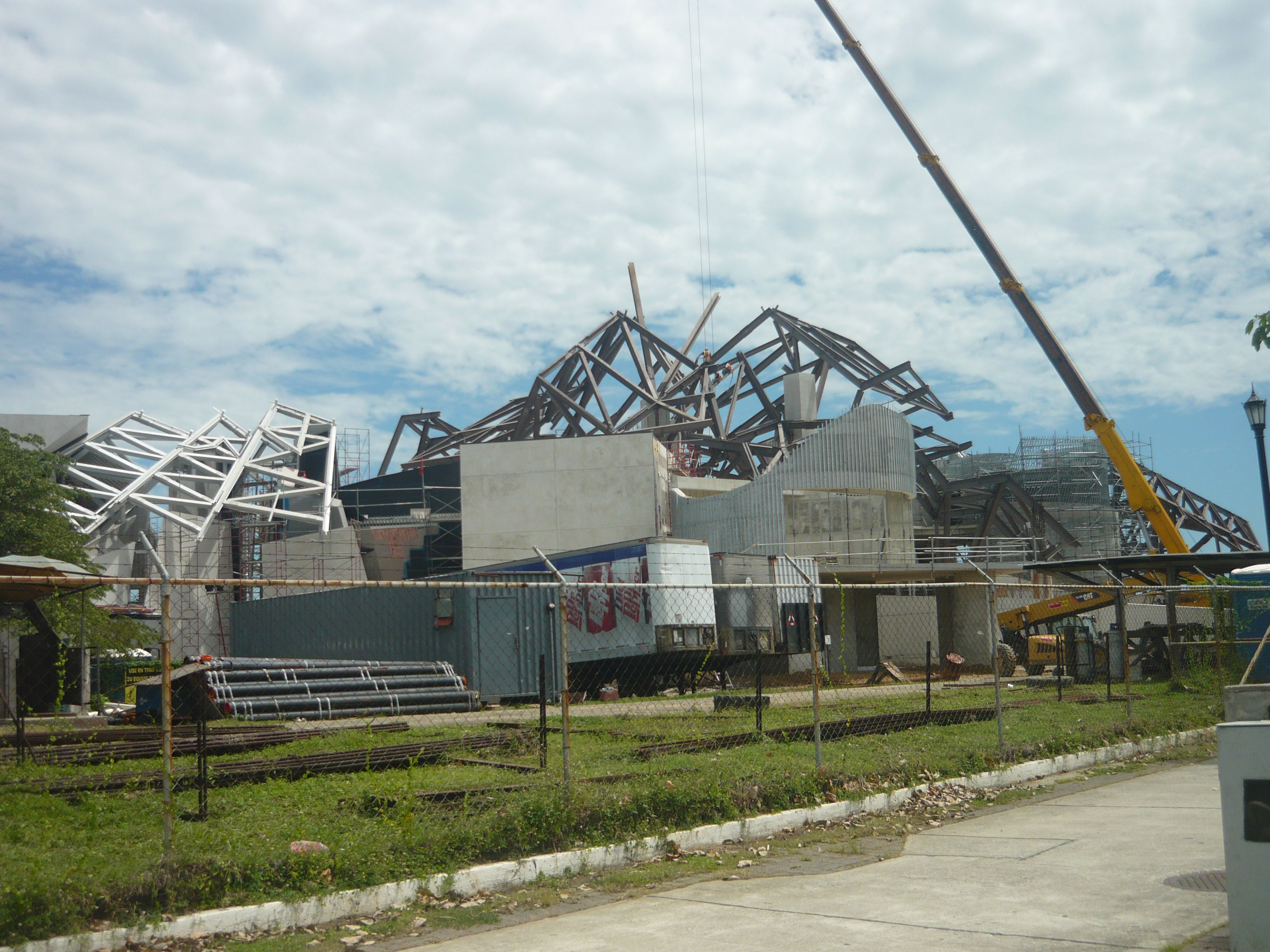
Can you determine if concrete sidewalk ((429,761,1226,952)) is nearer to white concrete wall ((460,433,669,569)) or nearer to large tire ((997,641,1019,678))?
large tire ((997,641,1019,678))

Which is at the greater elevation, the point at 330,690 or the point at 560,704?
the point at 330,690

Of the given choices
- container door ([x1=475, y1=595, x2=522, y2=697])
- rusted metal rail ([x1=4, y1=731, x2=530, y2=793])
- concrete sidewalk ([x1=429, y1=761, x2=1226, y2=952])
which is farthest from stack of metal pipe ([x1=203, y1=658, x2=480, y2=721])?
concrete sidewalk ([x1=429, y1=761, x2=1226, y2=952])

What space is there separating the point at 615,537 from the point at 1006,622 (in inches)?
653

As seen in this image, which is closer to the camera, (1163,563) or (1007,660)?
(1163,563)

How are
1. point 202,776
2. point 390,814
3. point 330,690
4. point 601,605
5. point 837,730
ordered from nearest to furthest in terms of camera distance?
point 390,814 → point 202,776 → point 837,730 → point 330,690 → point 601,605

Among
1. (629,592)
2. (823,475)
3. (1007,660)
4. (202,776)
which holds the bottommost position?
(1007,660)

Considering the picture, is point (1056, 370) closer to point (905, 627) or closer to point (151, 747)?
point (905, 627)

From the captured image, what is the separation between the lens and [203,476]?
60.9 m

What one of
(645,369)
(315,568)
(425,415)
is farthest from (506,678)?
(425,415)

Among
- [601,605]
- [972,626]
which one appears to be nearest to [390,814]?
[601,605]

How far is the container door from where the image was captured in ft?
90.4

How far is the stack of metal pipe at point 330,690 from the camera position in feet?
66.9

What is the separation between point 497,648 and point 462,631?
3.49ft

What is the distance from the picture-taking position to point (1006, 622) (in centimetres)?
3500
